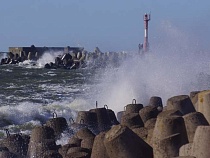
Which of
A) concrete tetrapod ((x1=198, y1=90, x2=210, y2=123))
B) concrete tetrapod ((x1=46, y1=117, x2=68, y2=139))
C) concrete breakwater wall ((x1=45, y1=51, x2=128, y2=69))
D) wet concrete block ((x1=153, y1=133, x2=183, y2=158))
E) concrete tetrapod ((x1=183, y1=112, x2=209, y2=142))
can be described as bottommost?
concrete tetrapod ((x1=46, y1=117, x2=68, y2=139))

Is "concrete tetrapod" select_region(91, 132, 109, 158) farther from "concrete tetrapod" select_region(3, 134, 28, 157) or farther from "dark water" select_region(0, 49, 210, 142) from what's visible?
"dark water" select_region(0, 49, 210, 142)

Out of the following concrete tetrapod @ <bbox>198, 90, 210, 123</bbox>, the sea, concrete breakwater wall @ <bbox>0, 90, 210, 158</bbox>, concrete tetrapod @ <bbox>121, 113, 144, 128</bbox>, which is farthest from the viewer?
the sea

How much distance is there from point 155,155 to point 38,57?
4415 centimetres

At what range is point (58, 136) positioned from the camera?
7930 millimetres

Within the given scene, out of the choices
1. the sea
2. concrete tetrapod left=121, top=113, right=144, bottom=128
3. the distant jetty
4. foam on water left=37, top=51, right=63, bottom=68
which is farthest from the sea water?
foam on water left=37, top=51, right=63, bottom=68

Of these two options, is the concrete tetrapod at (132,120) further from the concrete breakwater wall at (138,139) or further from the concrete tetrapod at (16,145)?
the concrete tetrapod at (16,145)

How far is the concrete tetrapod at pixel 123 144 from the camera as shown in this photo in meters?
5.20

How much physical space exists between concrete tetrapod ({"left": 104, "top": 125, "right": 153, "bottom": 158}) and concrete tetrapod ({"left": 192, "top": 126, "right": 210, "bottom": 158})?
596 millimetres

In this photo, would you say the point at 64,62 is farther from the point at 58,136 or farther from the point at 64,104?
the point at 58,136

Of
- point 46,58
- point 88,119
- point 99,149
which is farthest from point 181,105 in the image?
point 46,58

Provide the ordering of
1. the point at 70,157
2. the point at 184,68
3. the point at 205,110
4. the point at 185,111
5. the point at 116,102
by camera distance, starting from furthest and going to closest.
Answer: the point at 184,68 < the point at 116,102 < the point at 185,111 < the point at 205,110 < the point at 70,157

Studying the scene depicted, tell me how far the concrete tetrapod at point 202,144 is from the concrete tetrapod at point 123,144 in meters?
0.60

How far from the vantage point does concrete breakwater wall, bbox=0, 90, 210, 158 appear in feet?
17.0

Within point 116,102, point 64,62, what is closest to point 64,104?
point 116,102
